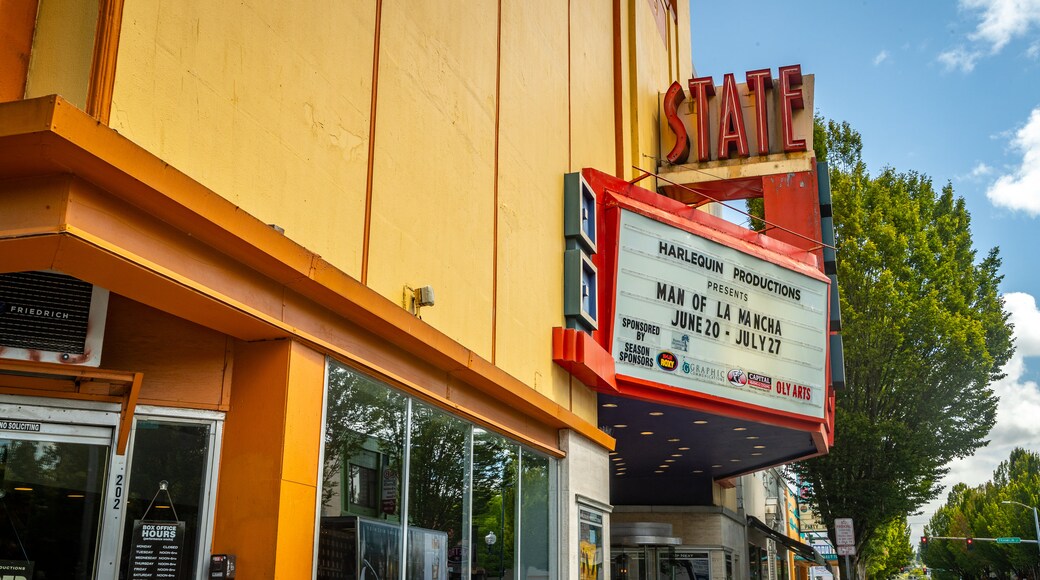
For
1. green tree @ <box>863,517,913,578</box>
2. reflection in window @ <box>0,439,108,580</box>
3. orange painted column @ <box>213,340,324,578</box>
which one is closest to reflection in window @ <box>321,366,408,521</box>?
orange painted column @ <box>213,340,324,578</box>

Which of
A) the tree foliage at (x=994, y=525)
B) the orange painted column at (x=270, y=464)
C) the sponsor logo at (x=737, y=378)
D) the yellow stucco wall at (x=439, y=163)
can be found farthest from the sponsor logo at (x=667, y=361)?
the tree foliage at (x=994, y=525)

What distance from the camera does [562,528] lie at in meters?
14.6

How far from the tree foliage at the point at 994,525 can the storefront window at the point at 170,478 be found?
244 feet

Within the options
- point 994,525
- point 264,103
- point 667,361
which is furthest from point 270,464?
point 994,525

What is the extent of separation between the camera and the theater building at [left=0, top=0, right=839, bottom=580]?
6457 millimetres

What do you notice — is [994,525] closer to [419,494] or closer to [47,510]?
[419,494]

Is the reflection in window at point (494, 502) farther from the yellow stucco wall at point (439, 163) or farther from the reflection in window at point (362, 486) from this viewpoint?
the reflection in window at point (362, 486)

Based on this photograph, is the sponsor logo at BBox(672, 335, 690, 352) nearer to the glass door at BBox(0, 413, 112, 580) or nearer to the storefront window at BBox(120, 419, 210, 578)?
the storefront window at BBox(120, 419, 210, 578)

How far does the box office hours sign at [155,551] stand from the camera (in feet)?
24.6

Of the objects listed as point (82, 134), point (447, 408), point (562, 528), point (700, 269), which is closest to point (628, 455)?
point (700, 269)

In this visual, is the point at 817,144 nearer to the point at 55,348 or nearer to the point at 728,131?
the point at 728,131

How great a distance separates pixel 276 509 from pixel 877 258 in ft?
95.4

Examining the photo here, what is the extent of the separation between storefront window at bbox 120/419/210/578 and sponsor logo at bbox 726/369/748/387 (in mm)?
12751

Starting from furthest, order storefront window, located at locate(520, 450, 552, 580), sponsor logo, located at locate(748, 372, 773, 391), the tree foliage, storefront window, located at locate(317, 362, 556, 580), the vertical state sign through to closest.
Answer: the tree foliage < sponsor logo, located at locate(748, 372, 773, 391) < the vertical state sign < storefront window, located at locate(520, 450, 552, 580) < storefront window, located at locate(317, 362, 556, 580)
